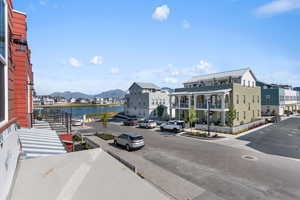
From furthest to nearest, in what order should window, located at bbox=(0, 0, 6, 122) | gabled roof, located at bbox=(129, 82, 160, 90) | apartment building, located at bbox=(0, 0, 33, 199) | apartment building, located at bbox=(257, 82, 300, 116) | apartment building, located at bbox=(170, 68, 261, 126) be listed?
gabled roof, located at bbox=(129, 82, 160, 90), apartment building, located at bbox=(257, 82, 300, 116), apartment building, located at bbox=(170, 68, 261, 126), window, located at bbox=(0, 0, 6, 122), apartment building, located at bbox=(0, 0, 33, 199)

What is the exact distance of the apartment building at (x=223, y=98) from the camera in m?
28.5

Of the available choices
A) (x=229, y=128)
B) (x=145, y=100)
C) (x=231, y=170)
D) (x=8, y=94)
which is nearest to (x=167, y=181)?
(x=231, y=170)

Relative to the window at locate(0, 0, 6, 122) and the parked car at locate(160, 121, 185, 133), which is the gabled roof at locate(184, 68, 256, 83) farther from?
the window at locate(0, 0, 6, 122)

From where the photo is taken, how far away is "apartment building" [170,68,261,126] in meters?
28.5

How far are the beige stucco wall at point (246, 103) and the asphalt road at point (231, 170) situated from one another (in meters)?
14.2

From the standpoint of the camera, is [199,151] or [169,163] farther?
[199,151]

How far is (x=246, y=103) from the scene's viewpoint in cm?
3181

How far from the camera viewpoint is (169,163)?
43.7 ft

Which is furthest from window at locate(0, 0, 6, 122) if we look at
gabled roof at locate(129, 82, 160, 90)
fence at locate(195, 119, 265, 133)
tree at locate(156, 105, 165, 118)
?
gabled roof at locate(129, 82, 160, 90)

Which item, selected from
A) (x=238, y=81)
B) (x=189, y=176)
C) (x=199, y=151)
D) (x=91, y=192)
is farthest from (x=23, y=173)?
(x=238, y=81)

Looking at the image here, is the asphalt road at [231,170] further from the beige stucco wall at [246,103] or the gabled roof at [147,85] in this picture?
the gabled roof at [147,85]

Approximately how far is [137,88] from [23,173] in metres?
44.7

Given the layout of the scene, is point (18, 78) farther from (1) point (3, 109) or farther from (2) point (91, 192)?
(2) point (91, 192)

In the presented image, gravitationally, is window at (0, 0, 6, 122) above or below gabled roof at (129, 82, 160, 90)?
below
